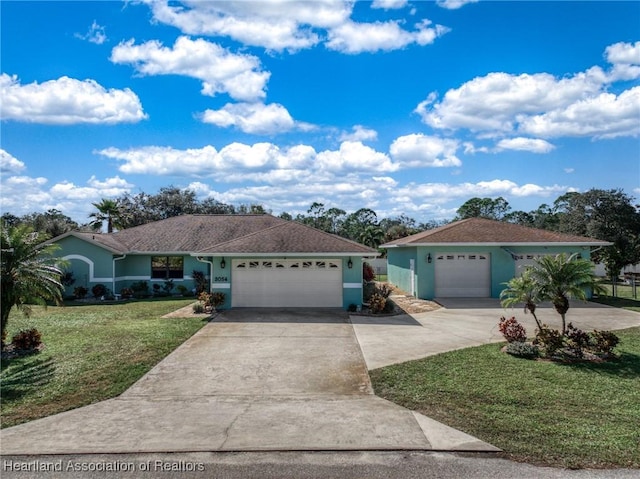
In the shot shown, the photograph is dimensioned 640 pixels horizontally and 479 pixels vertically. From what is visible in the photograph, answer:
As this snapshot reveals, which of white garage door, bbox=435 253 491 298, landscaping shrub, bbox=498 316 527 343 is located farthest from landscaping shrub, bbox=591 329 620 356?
white garage door, bbox=435 253 491 298

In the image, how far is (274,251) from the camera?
1700cm

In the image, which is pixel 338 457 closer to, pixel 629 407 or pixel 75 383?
pixel 629 407

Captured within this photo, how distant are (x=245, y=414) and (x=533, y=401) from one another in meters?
4.88

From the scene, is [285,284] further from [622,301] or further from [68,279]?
[622,301]

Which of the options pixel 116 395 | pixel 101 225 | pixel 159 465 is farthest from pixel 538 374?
pixel 101 225

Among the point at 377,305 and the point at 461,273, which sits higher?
the point at 461,273

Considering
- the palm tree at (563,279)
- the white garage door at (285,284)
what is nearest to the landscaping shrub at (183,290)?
the white garage door at (285,284)

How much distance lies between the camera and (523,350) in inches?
401

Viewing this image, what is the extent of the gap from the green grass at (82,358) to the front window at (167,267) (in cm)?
682

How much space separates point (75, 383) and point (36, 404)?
→ 3.18 feet

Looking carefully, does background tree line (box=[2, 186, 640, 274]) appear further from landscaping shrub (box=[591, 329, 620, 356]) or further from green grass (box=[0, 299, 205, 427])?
landscaping shrub (box=[591, 329, 620, 356])

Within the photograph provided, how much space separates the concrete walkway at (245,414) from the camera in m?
5.81

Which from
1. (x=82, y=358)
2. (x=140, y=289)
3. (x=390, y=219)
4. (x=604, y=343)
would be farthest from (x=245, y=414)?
(x=390, y=219)

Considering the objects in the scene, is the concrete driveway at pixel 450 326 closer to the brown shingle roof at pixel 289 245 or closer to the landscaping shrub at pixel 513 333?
the landscaping shrub at pixel 513 333
